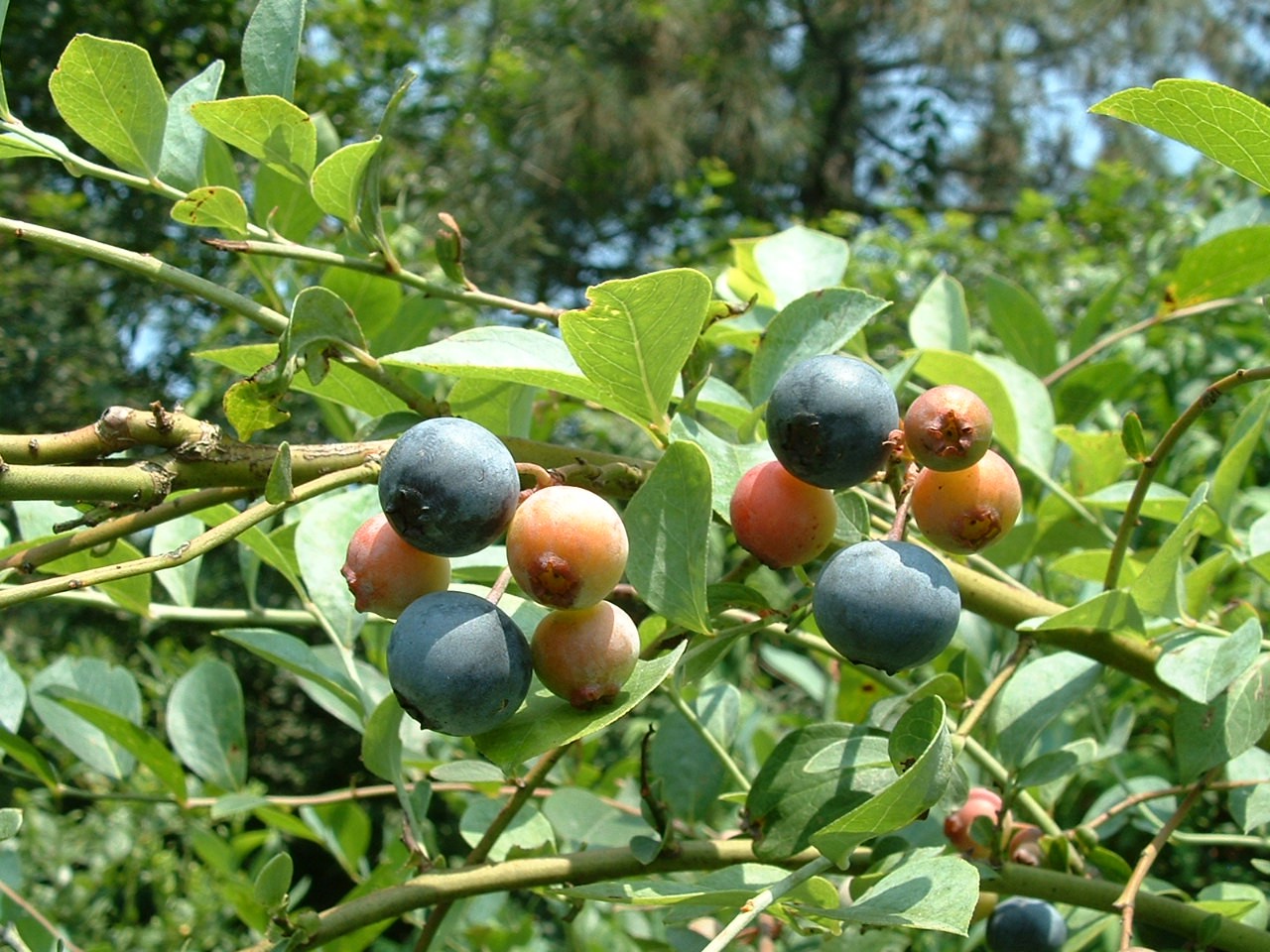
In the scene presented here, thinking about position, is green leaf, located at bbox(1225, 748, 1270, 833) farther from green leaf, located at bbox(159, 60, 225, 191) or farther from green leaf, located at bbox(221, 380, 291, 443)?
green leaf, located at bbox(159, 60, 225, 191)

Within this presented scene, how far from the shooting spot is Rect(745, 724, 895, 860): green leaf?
0.59 metres

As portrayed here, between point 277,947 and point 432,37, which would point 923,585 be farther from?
point 432,37

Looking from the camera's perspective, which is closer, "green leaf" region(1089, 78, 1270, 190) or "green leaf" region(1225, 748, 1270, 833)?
"green leaf" region(1089, 78, 1270, 190)

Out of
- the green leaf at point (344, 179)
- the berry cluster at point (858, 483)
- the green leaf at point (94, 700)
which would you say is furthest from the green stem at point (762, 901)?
the green leaf at point (94, 700)

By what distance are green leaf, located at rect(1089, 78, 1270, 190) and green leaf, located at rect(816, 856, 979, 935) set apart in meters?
0.34

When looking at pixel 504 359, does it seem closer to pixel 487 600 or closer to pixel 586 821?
pixel 487 600

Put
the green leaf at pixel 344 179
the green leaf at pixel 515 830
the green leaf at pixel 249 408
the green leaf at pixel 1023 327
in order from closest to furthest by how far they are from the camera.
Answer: the green leaf at pixel 249 408, the green leaf at pixel 344 179, the green leaf at pixel 515 830, the green leaf at pixel 1023 327

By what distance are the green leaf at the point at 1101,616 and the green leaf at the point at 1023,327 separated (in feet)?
1.65

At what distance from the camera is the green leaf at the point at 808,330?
2.04ft

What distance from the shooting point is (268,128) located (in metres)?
0.62

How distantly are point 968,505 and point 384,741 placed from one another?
1.18ft

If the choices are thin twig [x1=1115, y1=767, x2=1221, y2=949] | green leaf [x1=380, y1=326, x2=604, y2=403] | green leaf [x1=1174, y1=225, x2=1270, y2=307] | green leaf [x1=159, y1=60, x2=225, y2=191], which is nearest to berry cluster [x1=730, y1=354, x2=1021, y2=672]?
green leaf [x1=380, y1=326, x2=604, y2=403]

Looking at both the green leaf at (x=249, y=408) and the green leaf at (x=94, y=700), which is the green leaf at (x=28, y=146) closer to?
the green leaf at (x=249, y=408)

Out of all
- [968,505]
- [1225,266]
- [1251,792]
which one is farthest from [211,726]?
[1225,266]
